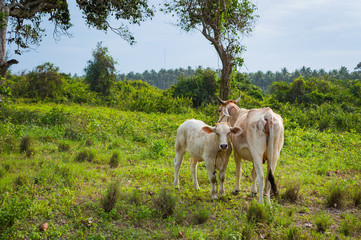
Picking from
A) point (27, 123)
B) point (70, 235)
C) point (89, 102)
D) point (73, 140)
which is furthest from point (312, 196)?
point (89, 102)

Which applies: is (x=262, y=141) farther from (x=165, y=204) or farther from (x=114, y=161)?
(x=114, y=161)

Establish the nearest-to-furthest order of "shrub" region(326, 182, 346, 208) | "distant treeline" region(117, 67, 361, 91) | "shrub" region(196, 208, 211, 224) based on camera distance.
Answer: "shrub" region(196, 208, 211, 224), "shrub" region(326, 182, 346, 208), "distant treeline" region(117, 67, 361, 91)

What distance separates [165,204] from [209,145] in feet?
5.67

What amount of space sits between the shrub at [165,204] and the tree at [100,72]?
20451 mm

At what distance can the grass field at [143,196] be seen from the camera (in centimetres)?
504

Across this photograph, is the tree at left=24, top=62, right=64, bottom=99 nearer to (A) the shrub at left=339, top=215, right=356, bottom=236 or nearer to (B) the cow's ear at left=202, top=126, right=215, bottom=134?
(B) the cow's ear at left=202, top=126, right=215, bottom=134

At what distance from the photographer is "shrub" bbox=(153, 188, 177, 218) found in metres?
5.73

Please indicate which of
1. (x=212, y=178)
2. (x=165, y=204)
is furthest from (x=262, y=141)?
(x=165, y=204)

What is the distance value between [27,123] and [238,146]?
972 centimetres

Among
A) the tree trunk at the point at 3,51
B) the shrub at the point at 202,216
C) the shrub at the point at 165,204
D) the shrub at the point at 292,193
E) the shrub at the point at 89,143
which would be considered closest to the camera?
the shrub at the point at 202,216

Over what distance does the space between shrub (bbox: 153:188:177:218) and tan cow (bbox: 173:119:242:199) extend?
1227 mm

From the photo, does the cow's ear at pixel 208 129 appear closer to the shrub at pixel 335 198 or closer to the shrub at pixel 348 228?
the shrub at pixel 335 198

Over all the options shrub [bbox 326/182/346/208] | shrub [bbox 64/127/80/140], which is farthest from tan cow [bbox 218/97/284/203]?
shrub [bbox 64/127/80/140]

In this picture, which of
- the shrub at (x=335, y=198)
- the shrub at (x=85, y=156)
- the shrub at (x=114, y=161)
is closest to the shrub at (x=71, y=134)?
the shrub at (x=85, y=156)
